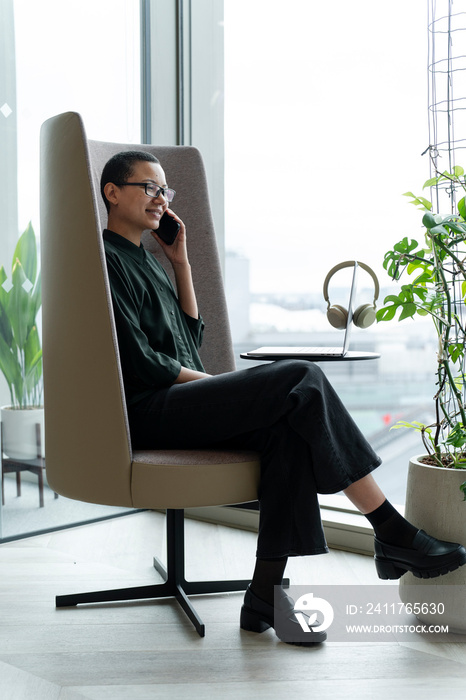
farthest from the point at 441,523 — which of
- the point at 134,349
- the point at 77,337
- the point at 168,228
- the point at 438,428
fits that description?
the point at 168,228

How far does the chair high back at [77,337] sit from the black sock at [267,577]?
1.13 feet

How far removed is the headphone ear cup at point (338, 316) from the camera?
66.9 inches

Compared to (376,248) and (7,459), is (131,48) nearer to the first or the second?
(376,248)

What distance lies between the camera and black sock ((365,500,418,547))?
5.13 ft

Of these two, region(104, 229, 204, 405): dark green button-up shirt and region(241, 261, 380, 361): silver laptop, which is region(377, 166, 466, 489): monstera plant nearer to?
region(241, 261, 380, 361): silver laptop

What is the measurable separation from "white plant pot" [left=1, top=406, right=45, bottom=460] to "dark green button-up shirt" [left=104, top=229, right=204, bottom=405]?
0.77m

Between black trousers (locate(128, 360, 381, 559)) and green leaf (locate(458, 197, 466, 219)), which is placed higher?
green leaf (locate(458, 197, 466, 219))

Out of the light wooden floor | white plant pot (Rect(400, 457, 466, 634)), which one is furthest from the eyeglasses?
the light wooden floor

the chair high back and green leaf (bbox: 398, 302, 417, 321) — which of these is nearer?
the chair high back

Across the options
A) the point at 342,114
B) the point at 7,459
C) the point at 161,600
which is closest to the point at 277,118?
the point at 342,114

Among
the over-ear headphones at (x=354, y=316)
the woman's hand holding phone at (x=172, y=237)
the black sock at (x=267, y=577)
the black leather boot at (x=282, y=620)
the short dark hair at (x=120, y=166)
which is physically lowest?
the black leather boot at (x=282, y=620)

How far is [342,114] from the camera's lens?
2.48m

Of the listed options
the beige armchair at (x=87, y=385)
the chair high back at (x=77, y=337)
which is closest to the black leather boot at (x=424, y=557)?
the beige armchair at (x=87, y=385)

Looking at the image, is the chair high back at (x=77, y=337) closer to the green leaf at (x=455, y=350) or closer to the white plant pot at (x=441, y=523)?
the white plant pot at (x=441, y=523)
